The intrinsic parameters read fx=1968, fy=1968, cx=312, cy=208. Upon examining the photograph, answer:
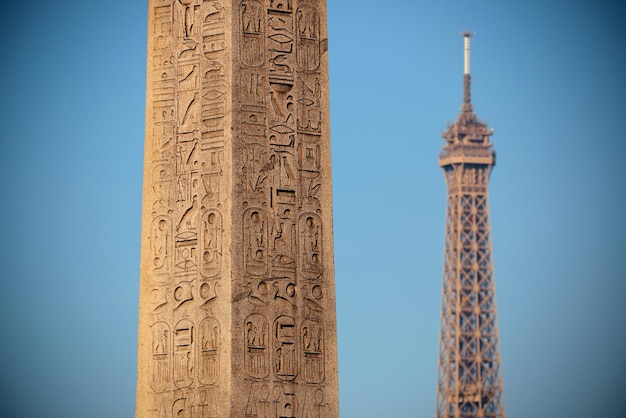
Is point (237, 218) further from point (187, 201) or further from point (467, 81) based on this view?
point (467, 81)

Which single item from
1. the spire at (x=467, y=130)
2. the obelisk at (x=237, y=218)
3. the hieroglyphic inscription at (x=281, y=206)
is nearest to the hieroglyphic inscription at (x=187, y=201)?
the obelisk at (x=237, y=218)

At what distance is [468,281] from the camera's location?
57.2 m

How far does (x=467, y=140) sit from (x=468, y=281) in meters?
4.37

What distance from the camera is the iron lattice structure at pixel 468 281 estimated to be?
55719 millimetres

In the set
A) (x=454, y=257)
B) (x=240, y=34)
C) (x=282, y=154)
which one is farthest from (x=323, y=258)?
(x=454, y=257)

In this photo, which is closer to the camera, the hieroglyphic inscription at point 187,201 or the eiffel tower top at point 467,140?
the hieroglyphic inscription at point 187,201

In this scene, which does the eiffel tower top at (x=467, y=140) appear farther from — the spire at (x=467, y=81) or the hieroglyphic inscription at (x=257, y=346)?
the hieroglyphic inscription at (x=257, y=346)

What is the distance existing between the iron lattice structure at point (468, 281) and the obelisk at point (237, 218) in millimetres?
41148

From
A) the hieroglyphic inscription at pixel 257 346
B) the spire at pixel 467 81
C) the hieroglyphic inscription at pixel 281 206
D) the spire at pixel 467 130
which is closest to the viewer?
the hieroglyphic inscription at pixel 257 346

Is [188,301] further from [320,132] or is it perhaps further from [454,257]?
[454,257]

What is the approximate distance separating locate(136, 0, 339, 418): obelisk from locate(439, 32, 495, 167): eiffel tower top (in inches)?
1532

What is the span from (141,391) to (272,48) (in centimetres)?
265

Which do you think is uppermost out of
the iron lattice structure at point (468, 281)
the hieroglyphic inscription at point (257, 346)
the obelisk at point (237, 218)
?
the iron lattice structure at point (468, 281)

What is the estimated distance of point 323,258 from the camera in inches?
562
